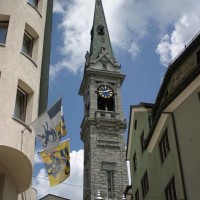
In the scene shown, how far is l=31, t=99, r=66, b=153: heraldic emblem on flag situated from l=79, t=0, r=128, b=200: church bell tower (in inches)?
1532

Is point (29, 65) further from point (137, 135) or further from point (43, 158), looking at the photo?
point (137, 135)

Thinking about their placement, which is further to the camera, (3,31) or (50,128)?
(3,31)

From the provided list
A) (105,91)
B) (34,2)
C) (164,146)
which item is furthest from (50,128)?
(105,91)

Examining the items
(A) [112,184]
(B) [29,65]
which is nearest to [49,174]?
(B) [29,65]

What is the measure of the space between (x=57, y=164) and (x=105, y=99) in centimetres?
5638

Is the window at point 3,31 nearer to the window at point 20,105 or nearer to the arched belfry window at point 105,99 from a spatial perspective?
the window at point 20,105

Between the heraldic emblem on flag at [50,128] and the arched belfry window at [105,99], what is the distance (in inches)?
2190

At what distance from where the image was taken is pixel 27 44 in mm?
17891

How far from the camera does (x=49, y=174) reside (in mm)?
15555

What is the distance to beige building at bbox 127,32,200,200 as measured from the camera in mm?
16750

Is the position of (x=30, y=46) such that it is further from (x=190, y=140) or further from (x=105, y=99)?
(x=105, y=99)

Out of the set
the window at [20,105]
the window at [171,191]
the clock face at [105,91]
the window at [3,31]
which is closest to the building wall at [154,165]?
the window at [171,191]

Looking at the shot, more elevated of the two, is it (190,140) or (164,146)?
(164,146)

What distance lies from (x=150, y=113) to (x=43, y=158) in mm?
10623
